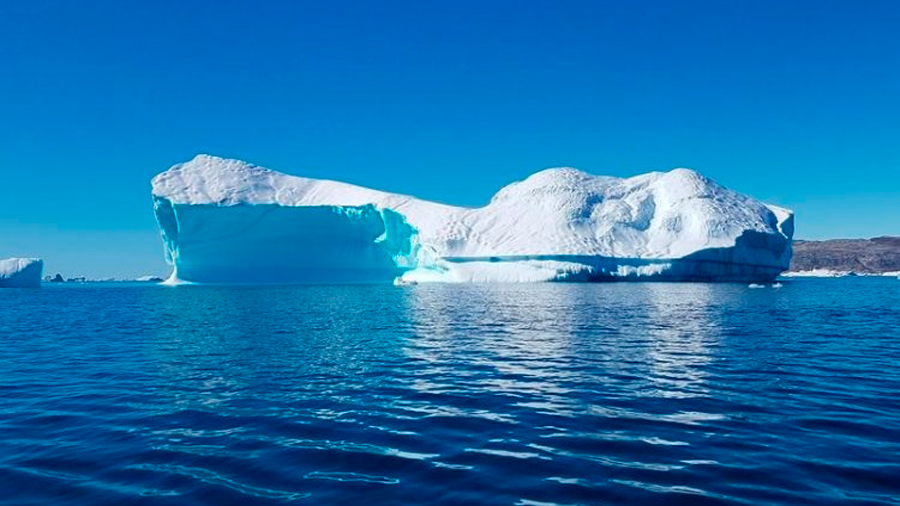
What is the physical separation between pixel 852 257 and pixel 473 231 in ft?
420

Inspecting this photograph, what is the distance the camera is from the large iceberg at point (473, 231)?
5312 cm

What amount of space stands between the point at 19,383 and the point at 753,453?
425 inches

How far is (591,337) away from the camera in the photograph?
49.4ft

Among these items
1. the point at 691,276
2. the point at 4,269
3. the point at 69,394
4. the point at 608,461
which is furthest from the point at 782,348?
the point at 4,269

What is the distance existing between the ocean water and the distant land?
147 metres

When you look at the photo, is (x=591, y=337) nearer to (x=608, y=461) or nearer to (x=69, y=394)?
(x=608, y=461)

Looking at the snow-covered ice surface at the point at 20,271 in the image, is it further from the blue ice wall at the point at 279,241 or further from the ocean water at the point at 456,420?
the ocean water at the point at 456,420

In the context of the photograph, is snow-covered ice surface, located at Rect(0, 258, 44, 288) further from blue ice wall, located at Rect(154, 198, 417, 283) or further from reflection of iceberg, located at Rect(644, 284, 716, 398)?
reflection of iceberg, located at Rect(644, 284, 716, 398)

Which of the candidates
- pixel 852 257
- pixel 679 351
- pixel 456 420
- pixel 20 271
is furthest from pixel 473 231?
pixel 852 257

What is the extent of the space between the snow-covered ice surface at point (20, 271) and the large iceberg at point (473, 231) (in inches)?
597

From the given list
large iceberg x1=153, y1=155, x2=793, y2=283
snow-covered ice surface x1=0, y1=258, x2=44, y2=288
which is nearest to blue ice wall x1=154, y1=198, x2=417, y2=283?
large iceberg x1=153, y1=155, x2=793, y2=283

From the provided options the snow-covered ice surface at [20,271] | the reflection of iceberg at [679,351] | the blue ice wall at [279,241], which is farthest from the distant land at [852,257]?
the snow-covered ice surface at [20,271]

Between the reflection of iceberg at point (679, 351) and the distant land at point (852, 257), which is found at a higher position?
the distant land at point (852, 257)

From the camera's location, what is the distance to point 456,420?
7.04 metres
